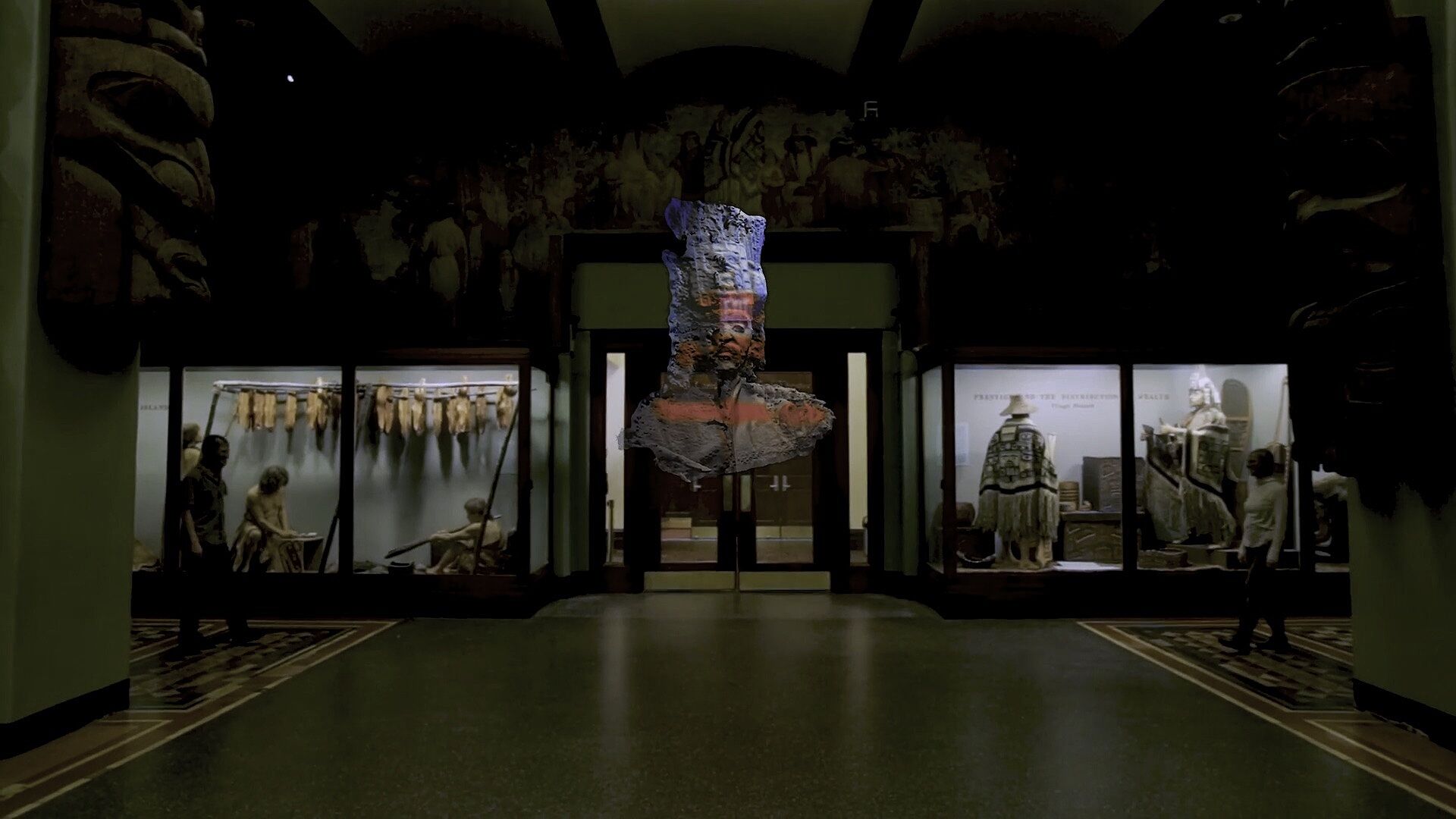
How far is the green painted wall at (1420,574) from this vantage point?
3.45 metres

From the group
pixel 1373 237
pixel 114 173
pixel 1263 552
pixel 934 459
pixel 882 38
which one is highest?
pixel 882 38

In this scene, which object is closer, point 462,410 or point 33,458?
point 33,458

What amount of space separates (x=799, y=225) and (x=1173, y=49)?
383cm

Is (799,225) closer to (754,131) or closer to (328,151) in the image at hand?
(754,131)

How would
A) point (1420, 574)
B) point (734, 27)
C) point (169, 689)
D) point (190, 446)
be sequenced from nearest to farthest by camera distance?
1. point (1420, 574)
2. point (169, 689)
3. point (190, 446)
4. point (734, 27)

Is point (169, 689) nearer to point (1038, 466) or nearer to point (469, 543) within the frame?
point (469, 543)

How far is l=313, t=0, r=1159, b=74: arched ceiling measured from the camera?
22.9 feet

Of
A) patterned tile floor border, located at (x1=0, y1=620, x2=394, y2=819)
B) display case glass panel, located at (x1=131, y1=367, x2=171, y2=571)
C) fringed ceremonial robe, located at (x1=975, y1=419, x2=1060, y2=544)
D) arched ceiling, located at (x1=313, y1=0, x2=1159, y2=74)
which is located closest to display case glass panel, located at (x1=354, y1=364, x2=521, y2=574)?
patterned tile floor border, located at (x1=0, y1=620, x2=394, y2=819)

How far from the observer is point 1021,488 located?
6.72m

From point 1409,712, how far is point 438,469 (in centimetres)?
689

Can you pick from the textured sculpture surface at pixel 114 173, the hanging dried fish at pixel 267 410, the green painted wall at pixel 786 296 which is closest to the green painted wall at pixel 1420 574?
the green painted wall at pixel 786 296

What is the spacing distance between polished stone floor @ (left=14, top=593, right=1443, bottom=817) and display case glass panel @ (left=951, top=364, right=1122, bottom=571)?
1.30 meters

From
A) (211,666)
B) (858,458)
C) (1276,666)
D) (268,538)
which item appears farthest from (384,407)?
(1276,666)

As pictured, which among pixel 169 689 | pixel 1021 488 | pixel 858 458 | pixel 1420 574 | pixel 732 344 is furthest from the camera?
pixel 858 458
